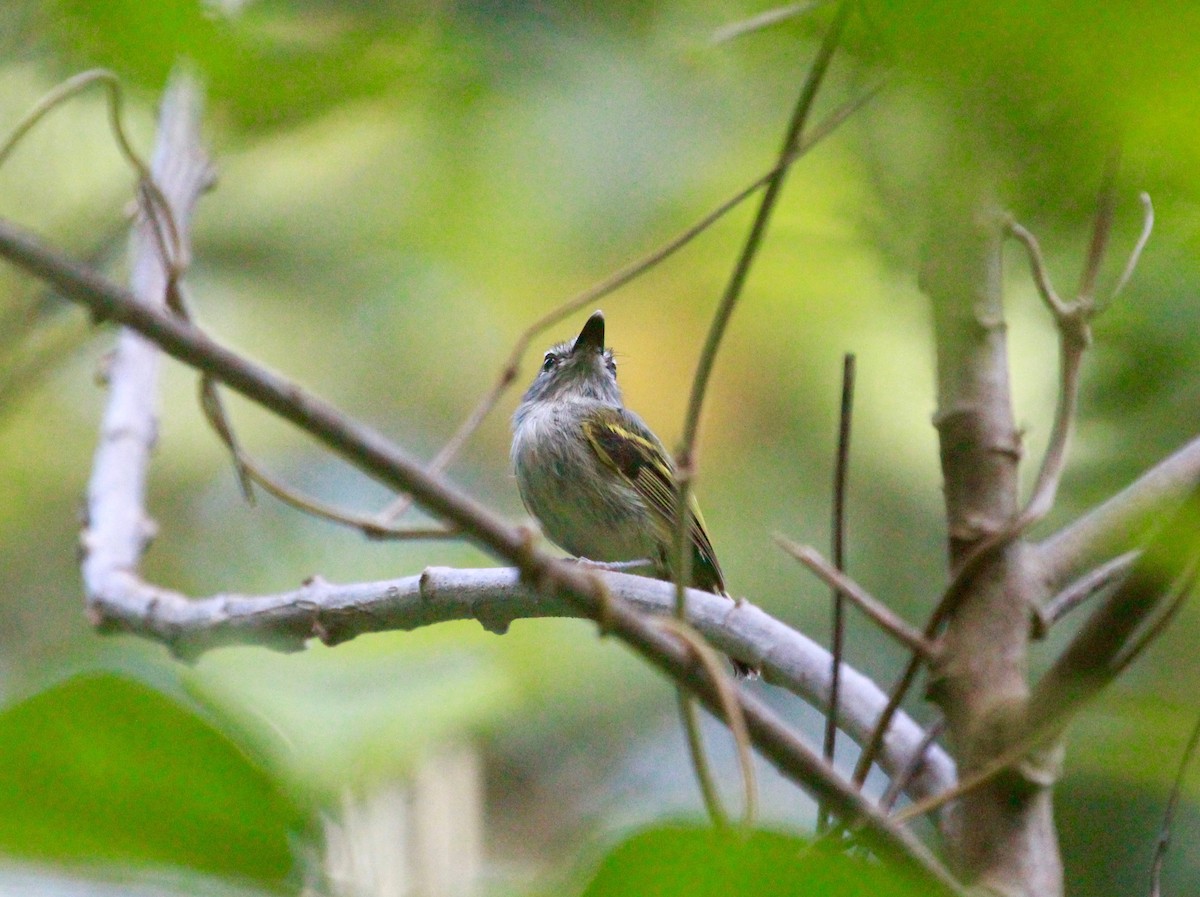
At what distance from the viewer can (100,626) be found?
8.59ft

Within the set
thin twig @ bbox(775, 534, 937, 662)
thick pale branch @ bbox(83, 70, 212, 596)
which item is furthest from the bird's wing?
thin twig @ bbox(775, 534, 937, 662)

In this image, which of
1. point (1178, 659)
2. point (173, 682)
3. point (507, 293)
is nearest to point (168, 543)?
point (507, 293)

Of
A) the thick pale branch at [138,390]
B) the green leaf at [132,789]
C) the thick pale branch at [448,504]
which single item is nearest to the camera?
the green leaf at [132,789]

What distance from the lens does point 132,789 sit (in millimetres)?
722

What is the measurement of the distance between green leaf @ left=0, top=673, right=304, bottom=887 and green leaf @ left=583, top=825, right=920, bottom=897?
0.88 feet

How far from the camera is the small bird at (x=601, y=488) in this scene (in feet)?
11.8

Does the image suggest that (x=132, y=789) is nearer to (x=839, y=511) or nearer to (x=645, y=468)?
(x=839, y=511)

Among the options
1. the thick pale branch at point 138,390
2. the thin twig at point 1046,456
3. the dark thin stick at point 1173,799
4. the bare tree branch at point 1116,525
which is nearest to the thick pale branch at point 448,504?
the thin twig at point 1046,456

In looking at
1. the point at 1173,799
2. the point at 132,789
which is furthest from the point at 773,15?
the point at 132,789

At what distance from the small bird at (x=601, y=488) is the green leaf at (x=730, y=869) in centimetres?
284

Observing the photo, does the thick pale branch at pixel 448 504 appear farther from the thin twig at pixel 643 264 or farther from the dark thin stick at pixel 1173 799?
the dark thin stick at pixel 1173 799

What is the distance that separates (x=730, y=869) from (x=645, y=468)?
324cm

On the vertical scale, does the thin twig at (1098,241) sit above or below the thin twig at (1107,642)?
above

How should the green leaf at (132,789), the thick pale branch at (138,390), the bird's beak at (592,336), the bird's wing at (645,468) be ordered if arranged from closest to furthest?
the green leaf at (132,789)
the thick pale branch at (138,390)
the bird's wing at (645,468)
the bird's beak at (592,336)
